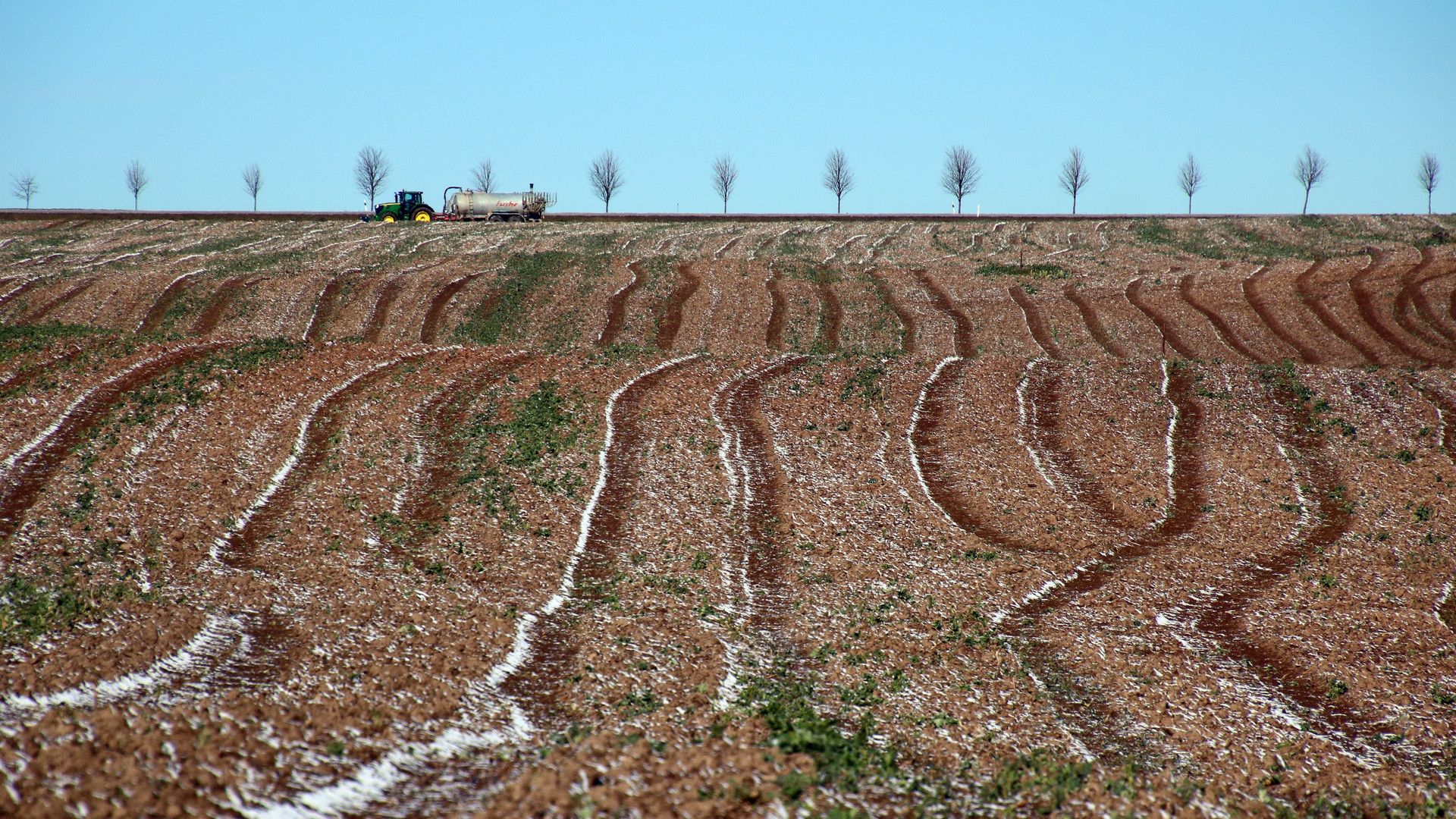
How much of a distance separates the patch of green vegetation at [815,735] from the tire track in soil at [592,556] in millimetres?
2043

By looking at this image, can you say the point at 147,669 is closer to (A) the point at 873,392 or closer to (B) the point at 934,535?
(B) the point at 934,535

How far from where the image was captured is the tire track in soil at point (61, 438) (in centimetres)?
1477

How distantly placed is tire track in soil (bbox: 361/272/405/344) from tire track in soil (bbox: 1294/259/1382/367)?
1359 inches

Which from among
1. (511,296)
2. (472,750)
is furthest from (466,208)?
(472,750)

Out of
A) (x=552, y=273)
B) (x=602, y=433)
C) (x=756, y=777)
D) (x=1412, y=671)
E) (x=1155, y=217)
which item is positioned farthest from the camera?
(x=1155, y=217)

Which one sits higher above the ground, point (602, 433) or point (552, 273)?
point (552, 273)

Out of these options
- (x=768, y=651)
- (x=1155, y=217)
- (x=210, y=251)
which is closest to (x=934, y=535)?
(x=768, y=651)

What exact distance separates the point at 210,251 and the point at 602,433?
40099 mm

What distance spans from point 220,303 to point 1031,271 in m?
35.0

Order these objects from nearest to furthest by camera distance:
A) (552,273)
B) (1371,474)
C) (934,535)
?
(934,535), (1371,474), (552,273)

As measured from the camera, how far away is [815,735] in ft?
28.8

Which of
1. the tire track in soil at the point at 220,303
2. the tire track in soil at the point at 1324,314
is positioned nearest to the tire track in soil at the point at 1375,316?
the tire track in soil at the point at 1324,314

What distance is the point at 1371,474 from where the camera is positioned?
19.0 m

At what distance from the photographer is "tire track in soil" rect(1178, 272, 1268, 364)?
3450cm
